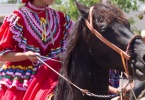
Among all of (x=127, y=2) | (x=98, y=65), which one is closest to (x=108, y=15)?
(x=98, y=65)

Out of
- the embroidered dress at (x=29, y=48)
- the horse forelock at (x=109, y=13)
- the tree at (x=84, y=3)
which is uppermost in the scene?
the horse forelock at (x=109, y=13)

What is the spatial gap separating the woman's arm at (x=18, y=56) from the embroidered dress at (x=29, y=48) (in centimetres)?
4

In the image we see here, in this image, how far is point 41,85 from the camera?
13.0 feet

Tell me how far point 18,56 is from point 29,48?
0.20 m

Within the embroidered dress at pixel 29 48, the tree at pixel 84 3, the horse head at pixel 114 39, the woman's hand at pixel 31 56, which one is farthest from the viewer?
the tree at pixel 84 3

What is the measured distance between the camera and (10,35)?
4.01 m

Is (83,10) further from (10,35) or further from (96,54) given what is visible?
(10,35)

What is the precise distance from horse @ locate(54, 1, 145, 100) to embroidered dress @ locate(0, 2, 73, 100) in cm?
21

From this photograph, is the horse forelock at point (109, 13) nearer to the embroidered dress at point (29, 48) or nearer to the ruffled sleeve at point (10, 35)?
the embroidered dress at point (29, 48)

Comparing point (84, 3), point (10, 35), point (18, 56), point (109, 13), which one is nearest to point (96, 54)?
point (109, 13)

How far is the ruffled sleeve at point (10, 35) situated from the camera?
400 cm

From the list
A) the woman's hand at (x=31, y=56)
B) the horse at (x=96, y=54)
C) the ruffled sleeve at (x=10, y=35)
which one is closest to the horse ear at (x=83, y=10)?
the horse at (x=96, y=54)

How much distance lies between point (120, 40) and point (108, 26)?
15cm

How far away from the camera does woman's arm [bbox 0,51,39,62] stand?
3.84m
